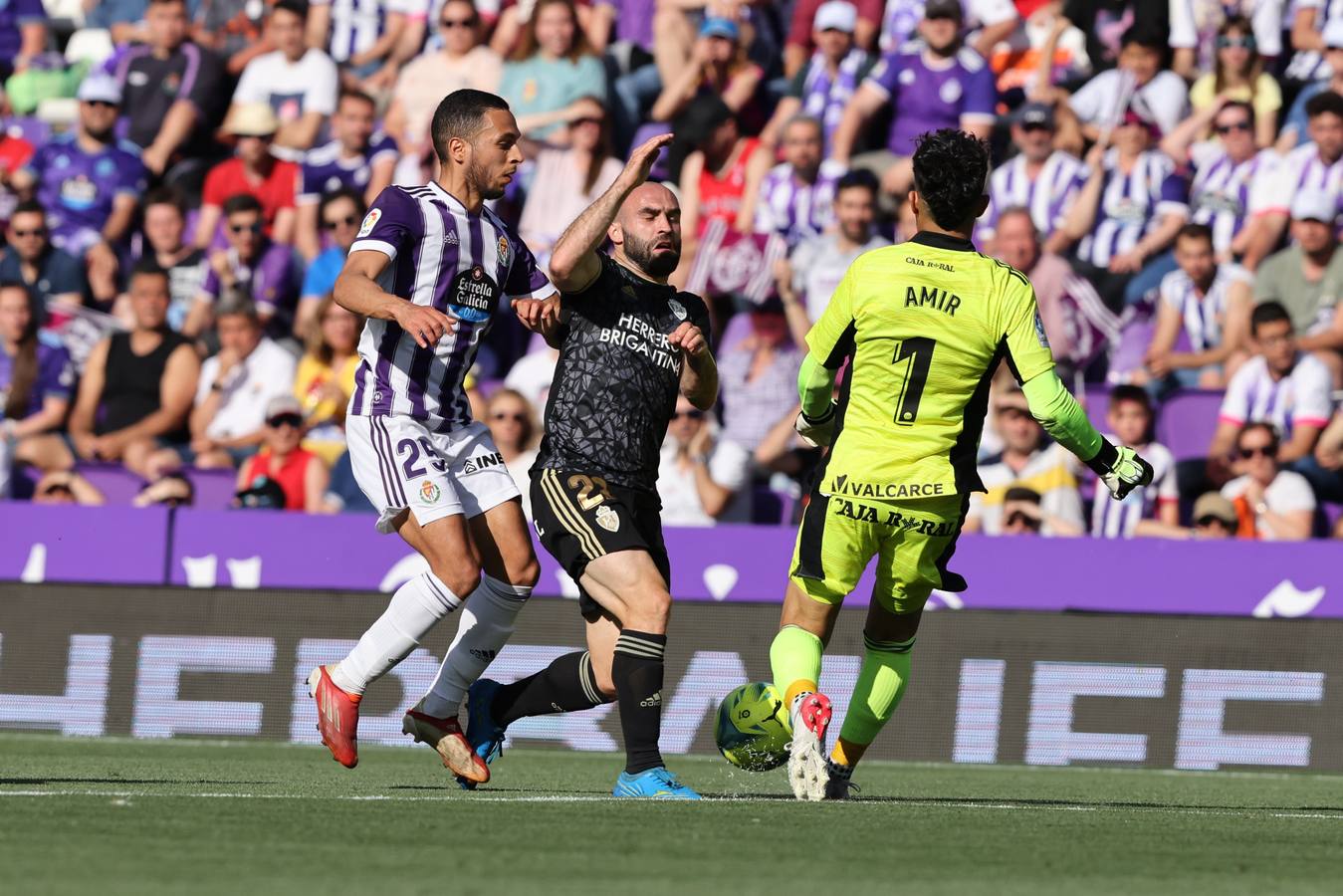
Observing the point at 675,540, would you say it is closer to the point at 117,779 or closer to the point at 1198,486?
the point at 1198,486

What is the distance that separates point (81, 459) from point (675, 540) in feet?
16.2

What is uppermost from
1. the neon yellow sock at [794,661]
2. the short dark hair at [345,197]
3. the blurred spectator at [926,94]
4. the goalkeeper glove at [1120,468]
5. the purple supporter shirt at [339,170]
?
the blurred spectator at [926,94]

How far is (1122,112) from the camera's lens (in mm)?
15375

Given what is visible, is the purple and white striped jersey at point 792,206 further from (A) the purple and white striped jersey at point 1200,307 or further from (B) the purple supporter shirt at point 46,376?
(B) the purple supporter shirt at point 46,376

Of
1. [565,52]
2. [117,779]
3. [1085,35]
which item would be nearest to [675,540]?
[117,779]

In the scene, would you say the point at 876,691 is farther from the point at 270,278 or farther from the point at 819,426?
the point at 270,278

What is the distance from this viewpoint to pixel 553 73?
16047mm

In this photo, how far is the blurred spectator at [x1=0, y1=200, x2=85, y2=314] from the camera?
15.9 meters

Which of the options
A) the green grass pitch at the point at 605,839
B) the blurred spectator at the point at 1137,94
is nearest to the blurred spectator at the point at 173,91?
the blurred spectator at the point at 1137,94

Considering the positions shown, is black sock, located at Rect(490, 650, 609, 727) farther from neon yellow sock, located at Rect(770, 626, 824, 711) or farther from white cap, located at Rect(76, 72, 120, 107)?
white cap, located at Rect(76, 72, 120, 107)

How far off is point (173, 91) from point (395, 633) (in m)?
11.4

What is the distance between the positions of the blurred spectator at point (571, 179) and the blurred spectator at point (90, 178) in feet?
12.0

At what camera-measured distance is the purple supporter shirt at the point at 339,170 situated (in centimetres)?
1605

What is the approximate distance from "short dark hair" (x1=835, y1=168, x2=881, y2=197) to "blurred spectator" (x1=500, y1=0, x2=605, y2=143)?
2770 millimetres
